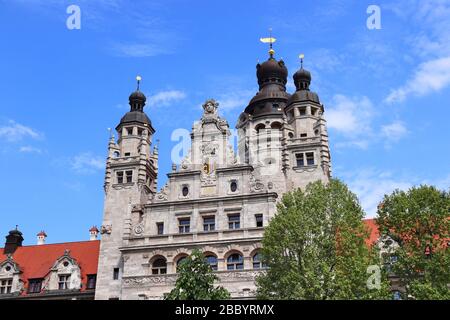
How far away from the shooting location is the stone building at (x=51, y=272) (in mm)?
54125

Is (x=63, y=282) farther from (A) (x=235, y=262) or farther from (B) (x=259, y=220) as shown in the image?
(B) (x=259, y=220)

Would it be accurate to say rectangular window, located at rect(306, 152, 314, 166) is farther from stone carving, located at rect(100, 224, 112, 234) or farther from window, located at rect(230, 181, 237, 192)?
stone carving, located at rect(100, 224, 112, 234)

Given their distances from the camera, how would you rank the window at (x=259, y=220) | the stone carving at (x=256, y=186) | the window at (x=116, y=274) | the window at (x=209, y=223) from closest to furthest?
1. the window at (x=259, y=220)
2. the window at (x=209, y=223)
3. the stone carving at (x=256, y=186)
4. the window at (x=116, y=274)

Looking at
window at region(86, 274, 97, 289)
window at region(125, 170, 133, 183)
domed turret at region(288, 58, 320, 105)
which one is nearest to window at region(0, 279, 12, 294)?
window at region(86, 274, 97, 289)

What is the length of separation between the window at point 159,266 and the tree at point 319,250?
43.2 feet

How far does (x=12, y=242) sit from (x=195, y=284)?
122 ft

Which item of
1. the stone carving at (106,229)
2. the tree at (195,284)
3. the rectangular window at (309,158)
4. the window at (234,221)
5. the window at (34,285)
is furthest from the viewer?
the window at (34,285)

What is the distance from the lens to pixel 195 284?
32688 mm

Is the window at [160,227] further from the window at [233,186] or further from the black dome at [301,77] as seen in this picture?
the black dome at [301,77]

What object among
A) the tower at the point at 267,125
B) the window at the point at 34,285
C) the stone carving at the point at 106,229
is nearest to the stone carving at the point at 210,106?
the tower at the point at 267,125
